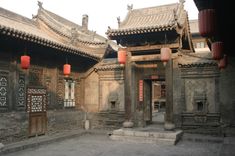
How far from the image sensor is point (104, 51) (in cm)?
1664

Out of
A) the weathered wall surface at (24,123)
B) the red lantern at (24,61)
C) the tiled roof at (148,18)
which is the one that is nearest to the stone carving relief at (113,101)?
the weathered wall surface at (24,123)

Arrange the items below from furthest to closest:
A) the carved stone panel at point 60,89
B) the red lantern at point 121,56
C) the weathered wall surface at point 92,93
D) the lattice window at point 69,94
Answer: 1. the weathered wall surface at point 92,93
2. the lattice window at point 69,94
3. the carved stone panel at point 60,89
4. the red lantern at point 121,56

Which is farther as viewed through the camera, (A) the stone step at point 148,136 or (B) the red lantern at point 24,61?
(A) the stone step at point 148,136

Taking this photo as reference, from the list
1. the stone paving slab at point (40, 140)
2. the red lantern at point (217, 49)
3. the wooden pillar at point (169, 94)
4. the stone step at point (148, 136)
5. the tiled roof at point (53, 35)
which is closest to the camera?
the red lantern at point (217, 49)

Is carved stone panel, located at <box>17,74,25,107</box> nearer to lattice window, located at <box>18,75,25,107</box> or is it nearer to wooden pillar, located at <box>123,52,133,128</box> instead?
lattice window, located at <box>18,75,25,107</box>

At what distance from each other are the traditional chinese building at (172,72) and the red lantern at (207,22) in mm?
6313

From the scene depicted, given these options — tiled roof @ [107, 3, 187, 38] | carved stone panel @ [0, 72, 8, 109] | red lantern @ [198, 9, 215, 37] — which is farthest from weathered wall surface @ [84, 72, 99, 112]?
red lantern @ [198, 9, 215, 37]

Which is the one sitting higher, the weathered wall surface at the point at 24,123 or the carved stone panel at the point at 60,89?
the carved stone panel at the point at 60,89

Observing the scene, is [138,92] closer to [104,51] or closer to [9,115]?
[104,51]

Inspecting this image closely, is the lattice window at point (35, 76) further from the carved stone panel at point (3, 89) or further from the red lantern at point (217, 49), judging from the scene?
the red lantern at point (217, 49)

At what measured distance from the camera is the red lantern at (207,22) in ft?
17.1

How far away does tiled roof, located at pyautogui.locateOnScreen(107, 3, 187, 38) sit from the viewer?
12.3 meters

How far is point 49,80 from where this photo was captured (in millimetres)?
13141

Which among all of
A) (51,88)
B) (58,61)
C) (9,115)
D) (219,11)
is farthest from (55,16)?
(219,11)
